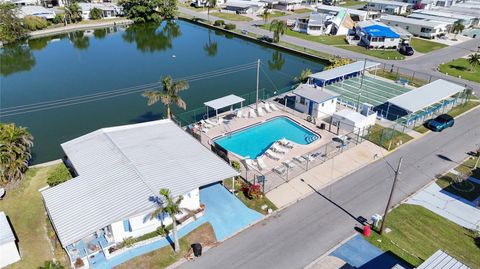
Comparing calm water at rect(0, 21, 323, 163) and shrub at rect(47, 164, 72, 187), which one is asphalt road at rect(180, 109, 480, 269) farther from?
calm water at rect(0, 21, 323, 163)

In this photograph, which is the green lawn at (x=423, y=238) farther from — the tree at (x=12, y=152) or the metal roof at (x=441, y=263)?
the tree at (x=12, y=152)

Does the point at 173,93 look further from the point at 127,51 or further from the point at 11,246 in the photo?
the point at 127,51

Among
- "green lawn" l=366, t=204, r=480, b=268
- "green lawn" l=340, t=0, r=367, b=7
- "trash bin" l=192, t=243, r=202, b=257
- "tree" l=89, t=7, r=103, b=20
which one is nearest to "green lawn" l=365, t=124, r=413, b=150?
"green lawn" l=366, t=204, r=480, b=268

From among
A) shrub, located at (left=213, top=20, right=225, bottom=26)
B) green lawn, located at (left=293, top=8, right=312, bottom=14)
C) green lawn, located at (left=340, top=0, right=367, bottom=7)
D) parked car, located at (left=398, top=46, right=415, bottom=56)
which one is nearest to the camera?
parked car, located at (left=398, top=46, right=415, bottom=56)

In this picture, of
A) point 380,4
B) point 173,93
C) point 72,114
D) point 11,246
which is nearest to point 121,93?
point 72,114

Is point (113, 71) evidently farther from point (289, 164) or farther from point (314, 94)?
point (289, 164)

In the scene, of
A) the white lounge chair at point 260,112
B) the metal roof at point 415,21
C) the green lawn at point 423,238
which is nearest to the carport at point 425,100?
the white lounge chair at point 260,112
